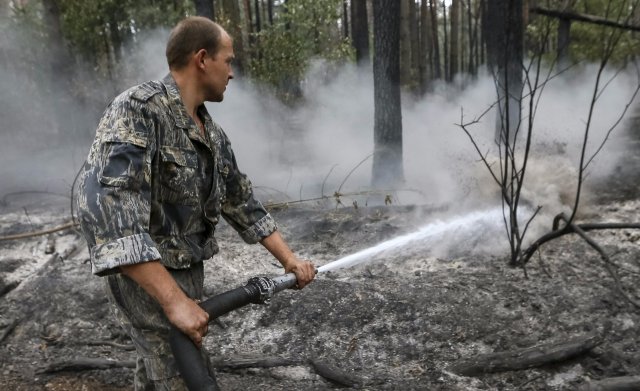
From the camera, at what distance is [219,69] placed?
2.08 meters

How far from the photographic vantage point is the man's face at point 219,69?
6.75 feet

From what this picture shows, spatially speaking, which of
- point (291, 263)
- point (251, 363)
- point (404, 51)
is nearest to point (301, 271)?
point (291, 263)

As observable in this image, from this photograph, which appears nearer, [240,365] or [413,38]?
[240,365]

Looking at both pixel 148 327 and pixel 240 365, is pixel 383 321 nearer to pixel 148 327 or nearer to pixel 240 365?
pixel 240 365

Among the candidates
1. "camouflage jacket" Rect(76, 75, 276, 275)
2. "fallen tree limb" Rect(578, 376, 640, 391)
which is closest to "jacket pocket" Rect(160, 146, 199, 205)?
"camouflage jacket" Rect(76, 75, 276, 275)

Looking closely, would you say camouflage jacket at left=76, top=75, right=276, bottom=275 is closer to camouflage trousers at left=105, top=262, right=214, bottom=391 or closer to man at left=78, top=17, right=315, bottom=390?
man at left=78, top=17, right=315, bottom=390

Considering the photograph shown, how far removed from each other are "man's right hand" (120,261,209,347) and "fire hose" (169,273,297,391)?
0.20ft

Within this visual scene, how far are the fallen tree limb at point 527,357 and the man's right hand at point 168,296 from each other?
86.7 inches

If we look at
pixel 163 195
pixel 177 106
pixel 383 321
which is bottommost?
pixel 383 321

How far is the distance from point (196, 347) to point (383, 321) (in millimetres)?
2370

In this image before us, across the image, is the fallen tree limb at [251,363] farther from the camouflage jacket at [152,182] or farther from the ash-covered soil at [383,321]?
the camouflage jacket at [152,182]

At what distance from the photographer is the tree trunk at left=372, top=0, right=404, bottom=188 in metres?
8.23

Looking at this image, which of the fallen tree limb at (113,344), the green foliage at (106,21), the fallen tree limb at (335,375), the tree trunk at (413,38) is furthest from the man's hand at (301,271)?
the tree trunk at (413,38)

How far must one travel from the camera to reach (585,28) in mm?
14641
